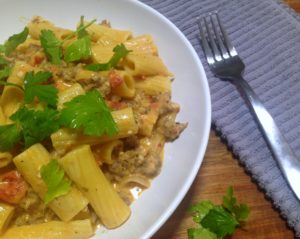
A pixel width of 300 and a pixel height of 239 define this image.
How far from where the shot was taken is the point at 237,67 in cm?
181

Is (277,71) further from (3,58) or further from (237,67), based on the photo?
(3,58)

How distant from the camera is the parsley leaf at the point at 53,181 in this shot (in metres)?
1.27

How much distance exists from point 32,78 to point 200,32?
2.78 feet

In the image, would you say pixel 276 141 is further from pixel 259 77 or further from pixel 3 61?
pixel 3 61

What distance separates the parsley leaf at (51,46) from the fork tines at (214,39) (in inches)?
26.1

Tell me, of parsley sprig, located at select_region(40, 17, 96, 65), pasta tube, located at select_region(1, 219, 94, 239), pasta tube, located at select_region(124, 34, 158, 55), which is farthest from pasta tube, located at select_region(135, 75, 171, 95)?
pasta tube, located at select_region(1, 219, 94, 239)

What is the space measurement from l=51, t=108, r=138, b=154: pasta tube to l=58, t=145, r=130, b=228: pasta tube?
0.03 metres

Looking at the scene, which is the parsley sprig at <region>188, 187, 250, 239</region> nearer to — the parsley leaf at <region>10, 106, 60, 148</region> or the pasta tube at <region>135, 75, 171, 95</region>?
the pasta tube at <region>135, 75, 171, 95</region>

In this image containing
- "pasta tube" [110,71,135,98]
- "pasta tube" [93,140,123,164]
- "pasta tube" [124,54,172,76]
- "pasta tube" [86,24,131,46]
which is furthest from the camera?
"pasta tube" [86,24,131,46]

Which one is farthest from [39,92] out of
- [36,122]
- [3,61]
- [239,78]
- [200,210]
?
[239,78]

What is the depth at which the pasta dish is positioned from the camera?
1287 millimetres

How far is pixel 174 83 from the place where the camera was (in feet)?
5.41

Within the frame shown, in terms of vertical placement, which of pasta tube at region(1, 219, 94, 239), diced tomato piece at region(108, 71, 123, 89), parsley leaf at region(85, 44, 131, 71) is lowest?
pasta tube at region(1, 219, 94, 239)

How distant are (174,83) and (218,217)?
1.79 ft
